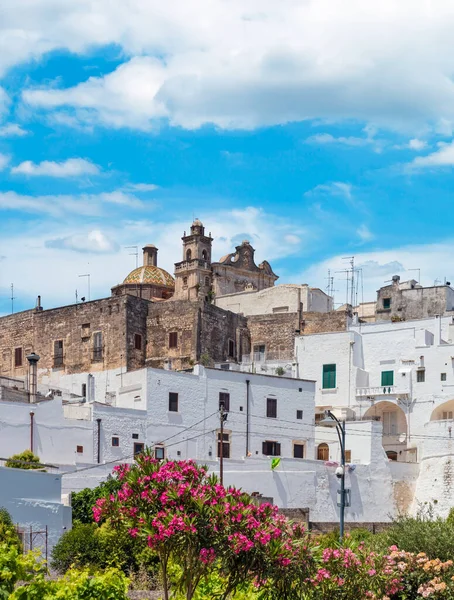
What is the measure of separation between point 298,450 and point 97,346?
14.2m

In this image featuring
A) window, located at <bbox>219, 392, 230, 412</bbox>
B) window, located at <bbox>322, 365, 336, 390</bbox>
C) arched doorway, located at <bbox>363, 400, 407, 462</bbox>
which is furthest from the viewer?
window, located at <bbox>322, 365, 336, 390</bbox>

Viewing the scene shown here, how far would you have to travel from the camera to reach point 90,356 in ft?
201

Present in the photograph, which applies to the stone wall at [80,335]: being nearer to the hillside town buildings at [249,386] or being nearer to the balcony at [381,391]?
the hillside town buildings at [249,386]

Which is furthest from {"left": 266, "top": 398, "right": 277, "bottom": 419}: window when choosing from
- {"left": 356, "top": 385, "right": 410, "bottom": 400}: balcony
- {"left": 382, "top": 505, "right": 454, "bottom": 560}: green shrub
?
{"left": 382, "top": 505, "right": 454, "bottom": 560}: green shrub

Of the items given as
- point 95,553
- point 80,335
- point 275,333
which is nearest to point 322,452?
point 275,333

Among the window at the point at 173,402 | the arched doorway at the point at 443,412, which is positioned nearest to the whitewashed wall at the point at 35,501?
the window at the point at 173,402

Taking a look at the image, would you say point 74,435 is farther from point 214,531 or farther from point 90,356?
point 214,531

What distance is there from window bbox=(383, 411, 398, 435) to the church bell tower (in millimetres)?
16694

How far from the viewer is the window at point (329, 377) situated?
58.1 metres

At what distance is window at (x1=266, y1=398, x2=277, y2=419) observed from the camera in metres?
52.2

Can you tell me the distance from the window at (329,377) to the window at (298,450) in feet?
19.5

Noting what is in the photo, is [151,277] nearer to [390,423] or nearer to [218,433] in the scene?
[390,423]

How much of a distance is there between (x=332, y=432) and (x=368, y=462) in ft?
10.5

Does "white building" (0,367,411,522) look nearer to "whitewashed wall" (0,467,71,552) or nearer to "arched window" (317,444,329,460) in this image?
"arched window" (317,444,329,460)
